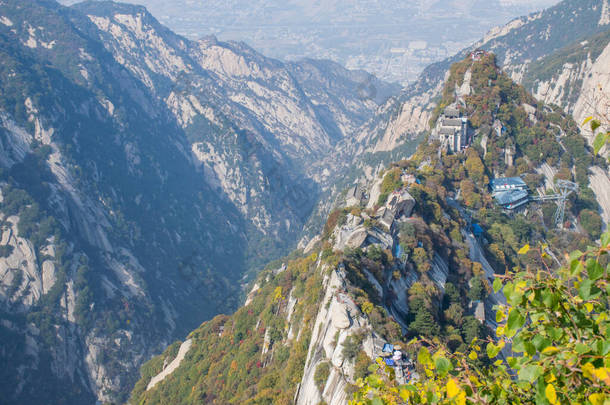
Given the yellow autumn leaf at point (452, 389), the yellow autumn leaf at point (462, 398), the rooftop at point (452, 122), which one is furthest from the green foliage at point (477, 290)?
the yellow autumn leaf at point (452, 389)

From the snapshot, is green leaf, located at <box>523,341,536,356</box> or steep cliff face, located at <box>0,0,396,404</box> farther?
steep cliff face, located at <box>0,0,396,404</box>

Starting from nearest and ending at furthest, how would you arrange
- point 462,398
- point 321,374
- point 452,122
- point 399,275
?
point 462,398, point 321,374, point 399,275, point 452,122

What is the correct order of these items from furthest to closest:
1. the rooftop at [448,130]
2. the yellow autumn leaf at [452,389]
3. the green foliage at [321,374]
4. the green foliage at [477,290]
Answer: the rooftop at [448,130]
the green foliage at [477,290]
the green foliage at [321,374]
the yellow autumn leaf at [452,389]

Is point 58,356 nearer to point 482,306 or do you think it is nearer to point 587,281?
point 482,306

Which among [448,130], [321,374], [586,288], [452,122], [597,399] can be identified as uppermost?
[586,288]

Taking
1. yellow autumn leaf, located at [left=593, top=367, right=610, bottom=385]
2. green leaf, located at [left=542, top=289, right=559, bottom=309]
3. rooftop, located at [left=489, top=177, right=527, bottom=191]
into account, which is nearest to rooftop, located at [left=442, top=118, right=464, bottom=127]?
rooftop, located at [left=489, top=177, right=527, bottom=191]

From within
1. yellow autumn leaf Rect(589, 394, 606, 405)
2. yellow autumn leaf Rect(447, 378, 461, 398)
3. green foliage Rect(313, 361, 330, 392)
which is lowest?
green foliage Rect(313, 361, 330, 392)

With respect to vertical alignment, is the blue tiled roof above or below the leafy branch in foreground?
below

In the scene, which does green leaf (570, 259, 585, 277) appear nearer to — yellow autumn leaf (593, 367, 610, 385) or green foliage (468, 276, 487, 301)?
yellow autumn leaf (593, 367, 610, 385)

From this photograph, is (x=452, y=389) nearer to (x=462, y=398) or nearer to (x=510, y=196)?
(x=462, y=398)

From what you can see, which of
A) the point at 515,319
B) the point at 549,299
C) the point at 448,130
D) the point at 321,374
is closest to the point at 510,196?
the point at 448,130

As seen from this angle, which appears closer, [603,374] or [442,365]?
[603,374]

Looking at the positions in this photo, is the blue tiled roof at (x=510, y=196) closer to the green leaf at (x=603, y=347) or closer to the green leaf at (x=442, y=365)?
the green leaf at (x=603, y=347)
